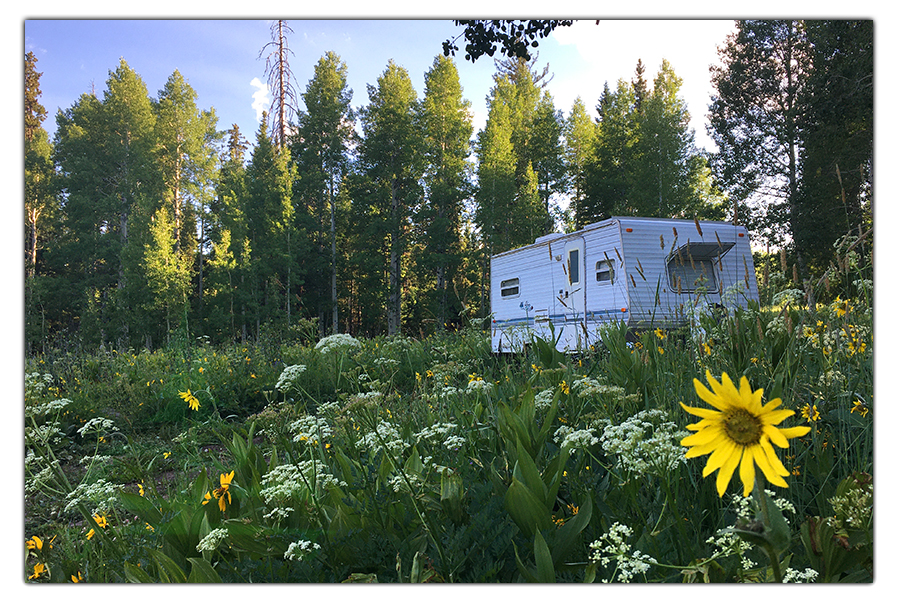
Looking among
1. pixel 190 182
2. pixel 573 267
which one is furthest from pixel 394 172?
pixel 190 182

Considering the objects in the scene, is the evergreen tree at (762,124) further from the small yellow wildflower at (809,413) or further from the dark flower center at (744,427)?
the dark flower center at (744,427)

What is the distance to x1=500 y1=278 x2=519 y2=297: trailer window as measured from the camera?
28.6 feet

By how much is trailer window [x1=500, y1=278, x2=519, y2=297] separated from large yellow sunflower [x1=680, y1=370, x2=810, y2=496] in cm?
784

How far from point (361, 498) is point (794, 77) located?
2653 mm

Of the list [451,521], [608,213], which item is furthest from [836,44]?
[608,213]

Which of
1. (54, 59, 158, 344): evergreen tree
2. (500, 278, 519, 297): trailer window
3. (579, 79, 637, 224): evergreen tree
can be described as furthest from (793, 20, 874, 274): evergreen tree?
(500, 278, 519, 297): trailer window

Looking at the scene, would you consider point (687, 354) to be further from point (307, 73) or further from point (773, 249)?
point (307, 73)

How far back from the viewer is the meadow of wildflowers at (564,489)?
1115mm

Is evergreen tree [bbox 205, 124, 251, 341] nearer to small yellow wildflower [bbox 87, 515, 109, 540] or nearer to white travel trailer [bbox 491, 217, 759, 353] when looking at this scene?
white travel trailer [bbox 491, 217, 759, 353]

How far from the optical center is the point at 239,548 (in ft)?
Result: 4.61

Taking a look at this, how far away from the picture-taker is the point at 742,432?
0.85 metres

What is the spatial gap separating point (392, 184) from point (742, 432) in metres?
10.7
